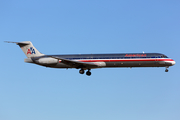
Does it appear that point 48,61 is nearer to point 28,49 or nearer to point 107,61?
point 28,49

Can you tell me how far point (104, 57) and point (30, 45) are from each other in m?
17.0

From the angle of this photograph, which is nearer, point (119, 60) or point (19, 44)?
point (119, 60)

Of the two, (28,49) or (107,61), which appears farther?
(28,49)

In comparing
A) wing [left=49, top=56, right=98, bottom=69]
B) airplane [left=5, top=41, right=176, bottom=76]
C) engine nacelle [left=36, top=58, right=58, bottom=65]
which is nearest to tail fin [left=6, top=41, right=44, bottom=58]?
engine nacelle [left=36, top=58, right=58, bottom=65]

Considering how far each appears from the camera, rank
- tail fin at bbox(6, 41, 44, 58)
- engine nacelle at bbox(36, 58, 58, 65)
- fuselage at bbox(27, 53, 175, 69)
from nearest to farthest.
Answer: fuselage at bbox(27, 53, 175, 69) < engine nacelle at bbox(36, 58, 58, 65) < tail fin at bbox(6, 41, 44, 58)

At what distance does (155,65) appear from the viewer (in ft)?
160

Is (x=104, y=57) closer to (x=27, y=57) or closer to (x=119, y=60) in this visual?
(x=119, y=60)

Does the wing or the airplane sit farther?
the wing

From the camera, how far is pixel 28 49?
54938 millimetres

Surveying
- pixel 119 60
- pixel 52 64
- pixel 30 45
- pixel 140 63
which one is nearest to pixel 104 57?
pixel 119 60

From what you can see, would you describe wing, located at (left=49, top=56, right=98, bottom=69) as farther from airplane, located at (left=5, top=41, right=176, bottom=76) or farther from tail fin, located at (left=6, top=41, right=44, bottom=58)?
tail fin, located at (left=6, top=41, right=44, bottom=58)

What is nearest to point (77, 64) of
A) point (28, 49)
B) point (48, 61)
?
point (48, 61)

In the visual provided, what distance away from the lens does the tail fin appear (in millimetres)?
54500

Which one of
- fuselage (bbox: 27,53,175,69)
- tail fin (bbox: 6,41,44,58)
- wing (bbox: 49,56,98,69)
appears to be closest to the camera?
fuselage (bbox: 27,53,175,69)
